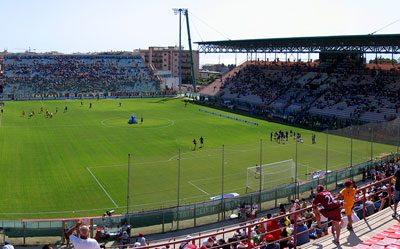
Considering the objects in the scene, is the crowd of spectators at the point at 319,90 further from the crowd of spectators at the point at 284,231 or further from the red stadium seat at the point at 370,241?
the red stadium seat at the point at 370,241

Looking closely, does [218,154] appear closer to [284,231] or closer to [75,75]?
[284,231]

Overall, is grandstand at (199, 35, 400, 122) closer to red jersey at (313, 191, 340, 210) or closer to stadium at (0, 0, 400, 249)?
stadium at (0, 0, 400, 249)

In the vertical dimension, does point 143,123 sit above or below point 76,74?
below

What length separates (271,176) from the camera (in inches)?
1251

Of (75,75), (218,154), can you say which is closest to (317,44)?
(218,154)

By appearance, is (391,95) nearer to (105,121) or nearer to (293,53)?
(293,53)

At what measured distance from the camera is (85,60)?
122m

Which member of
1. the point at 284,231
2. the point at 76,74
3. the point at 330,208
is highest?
the point at 76,74

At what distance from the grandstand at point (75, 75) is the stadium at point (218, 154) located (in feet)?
2.07

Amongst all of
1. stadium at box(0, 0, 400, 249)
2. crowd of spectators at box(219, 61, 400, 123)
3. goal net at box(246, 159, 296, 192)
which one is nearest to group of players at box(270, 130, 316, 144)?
stadium at box(0, 0, 400, 249)

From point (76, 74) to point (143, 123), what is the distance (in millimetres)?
57873

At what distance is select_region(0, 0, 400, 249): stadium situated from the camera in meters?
17.4

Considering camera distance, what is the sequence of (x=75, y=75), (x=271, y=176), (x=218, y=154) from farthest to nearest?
(x=75, y=75) → (x=218, y=154) → (x=271, y=176)

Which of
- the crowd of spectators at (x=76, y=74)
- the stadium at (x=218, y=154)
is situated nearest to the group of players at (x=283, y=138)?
the stadium at (x=218, y=154)
